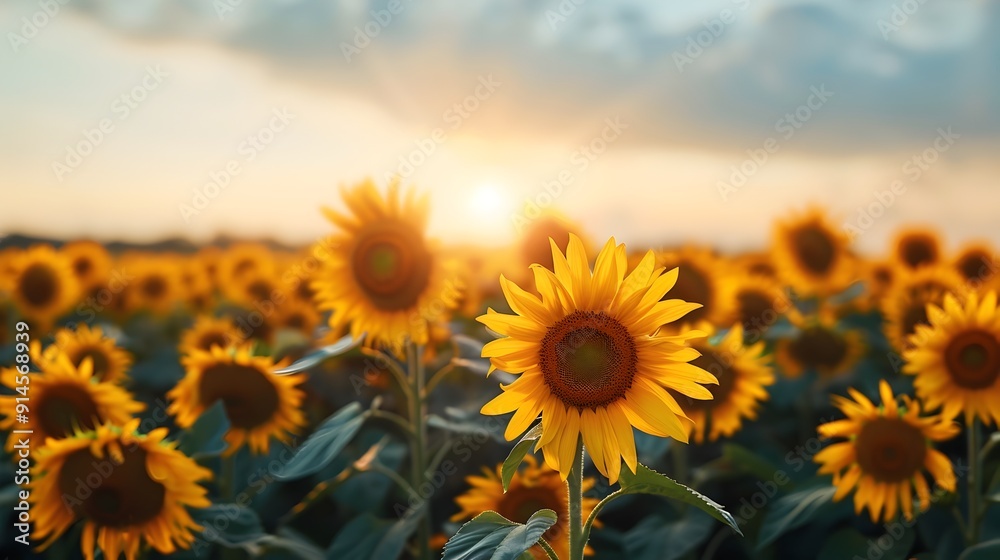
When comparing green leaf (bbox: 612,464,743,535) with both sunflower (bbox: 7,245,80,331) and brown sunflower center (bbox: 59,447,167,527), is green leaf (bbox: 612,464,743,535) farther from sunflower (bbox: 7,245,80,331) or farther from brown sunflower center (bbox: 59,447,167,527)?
sunflower (bbox: 7,245,80,331)

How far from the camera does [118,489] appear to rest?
337 cm

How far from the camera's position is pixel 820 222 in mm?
7184

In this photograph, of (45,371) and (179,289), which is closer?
(45,371)

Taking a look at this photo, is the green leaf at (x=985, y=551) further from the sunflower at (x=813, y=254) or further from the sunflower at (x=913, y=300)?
the sunflower at (x=813, y=254)

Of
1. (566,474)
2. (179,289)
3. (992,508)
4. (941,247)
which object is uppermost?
(941,247)

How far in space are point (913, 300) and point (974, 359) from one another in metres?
2.30

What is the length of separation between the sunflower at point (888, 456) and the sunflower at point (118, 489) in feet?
8.83

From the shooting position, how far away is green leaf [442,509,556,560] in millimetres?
2035

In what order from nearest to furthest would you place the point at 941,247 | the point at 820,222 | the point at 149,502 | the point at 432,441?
the point at 149,502 < the point at 432,441 < the point at 820,222 < the point at 941,247

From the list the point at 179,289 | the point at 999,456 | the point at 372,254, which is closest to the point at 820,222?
the point at 999,456

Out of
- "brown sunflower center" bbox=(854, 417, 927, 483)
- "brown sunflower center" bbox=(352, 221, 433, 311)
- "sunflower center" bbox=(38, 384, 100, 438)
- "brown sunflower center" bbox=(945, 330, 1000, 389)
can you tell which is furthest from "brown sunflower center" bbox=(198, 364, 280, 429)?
"brown sunflower center" bbox=(945, 330, 1000, 389)

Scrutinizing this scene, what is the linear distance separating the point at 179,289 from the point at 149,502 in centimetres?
725

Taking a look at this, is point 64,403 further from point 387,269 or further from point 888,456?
point 888,456

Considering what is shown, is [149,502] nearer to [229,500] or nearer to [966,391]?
[229,500]
